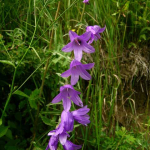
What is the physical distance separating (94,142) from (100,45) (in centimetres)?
86

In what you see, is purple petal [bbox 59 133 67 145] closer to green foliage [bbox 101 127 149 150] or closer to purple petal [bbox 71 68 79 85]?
purple petal [bbox 71 68 79 85]

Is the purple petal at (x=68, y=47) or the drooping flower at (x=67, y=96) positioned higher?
the purple petal at (x=68, y=47)

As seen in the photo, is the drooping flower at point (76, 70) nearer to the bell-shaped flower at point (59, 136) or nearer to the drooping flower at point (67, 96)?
the drooping flower at point (67, 96)

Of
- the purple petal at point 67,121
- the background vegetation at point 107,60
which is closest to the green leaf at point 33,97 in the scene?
the background vegetation at point 107,60

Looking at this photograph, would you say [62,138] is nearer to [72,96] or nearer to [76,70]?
[72,96]

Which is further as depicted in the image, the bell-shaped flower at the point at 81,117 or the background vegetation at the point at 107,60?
the background vegetation at the point at 107,60

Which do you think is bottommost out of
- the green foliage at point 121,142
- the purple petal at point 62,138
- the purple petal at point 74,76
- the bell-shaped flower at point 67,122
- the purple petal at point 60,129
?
the green foliage at point 121,142

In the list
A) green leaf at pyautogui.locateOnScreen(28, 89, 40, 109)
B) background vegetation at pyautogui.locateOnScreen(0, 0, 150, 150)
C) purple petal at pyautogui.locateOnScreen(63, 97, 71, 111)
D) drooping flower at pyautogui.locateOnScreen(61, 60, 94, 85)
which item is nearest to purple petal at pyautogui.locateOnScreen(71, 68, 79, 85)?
drooping flower at pyautogui.locateOnScreen(61, 60, 94, 85)

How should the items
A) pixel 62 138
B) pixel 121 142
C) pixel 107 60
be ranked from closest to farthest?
pixel 62 138 → pixel 121 142 → pixel 107 60

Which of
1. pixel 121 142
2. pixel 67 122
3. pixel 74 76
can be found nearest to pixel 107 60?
pixel 121 142

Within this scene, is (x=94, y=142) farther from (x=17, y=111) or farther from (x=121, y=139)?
(x=17, y=111)

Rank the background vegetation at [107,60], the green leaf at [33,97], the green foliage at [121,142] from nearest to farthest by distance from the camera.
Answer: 1. the green leaf at [33,97]
2. the green foliage at [121,142]
3. the background vegetation at [107,60]

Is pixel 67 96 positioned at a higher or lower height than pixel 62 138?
higher

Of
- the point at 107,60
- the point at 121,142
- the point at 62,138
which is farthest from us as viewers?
the point at 107,60
